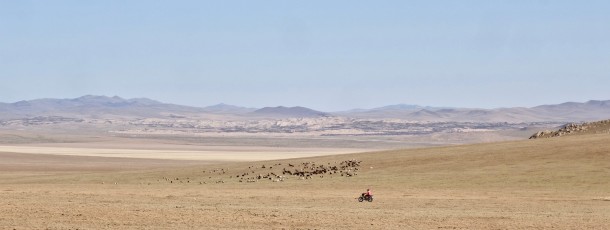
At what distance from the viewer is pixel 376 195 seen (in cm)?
4744

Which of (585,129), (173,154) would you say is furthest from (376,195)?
(173,154)

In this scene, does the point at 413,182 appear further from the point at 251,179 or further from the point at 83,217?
the point at 83,217

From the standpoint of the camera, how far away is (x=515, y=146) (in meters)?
69.8

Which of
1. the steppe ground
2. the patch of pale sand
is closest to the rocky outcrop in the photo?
the steppe ground

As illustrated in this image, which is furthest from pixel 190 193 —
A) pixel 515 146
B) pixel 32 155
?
pixel 32 155

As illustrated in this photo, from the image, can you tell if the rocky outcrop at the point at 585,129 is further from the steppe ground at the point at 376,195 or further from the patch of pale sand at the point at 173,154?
the patch of pale sand at the point at 173,154

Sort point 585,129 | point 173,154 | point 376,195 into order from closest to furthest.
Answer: point 376,195 → point 585,129 → point 173,154

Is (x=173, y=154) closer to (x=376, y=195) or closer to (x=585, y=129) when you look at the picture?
(x=585, y=129)

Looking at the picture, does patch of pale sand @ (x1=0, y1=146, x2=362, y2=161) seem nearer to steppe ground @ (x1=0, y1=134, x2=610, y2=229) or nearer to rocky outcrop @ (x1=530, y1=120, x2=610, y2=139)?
rocky outcrop @ (x1=530, y1=120, x2=610, y2=139)

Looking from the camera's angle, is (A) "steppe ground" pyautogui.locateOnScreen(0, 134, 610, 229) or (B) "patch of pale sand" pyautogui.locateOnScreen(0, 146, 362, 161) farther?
(B) "patch of pale sand" pyautogui.locateOnScreen(0, 146, 362, 161)

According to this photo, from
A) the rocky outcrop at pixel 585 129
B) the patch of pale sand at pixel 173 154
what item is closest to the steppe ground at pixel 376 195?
the rocky outcrop at pixel 585 129

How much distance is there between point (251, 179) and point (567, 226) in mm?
31902

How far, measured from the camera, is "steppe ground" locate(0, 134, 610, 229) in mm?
32688

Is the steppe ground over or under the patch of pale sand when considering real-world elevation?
over
